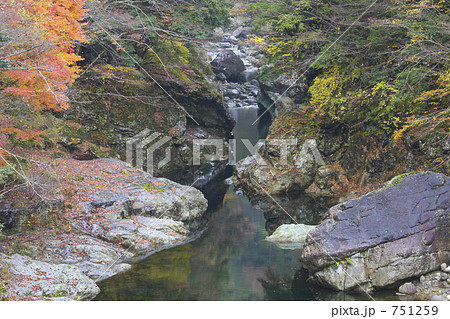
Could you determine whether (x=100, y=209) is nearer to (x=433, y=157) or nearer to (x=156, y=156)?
(x=156, y=156)

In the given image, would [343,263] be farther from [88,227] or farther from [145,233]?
[88,227]

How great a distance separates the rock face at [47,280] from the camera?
6.21m

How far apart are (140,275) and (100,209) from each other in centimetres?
265

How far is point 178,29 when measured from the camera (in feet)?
50.0

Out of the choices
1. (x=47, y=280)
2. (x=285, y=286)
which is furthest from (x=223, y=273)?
(x=47, y=280)

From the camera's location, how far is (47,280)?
6.64 m

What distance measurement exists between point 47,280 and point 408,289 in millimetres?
6152

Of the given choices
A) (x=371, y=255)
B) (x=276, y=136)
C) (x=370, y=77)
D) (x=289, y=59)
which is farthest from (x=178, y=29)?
(x=371, y=255)

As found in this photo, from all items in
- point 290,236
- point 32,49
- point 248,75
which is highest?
point 32,49

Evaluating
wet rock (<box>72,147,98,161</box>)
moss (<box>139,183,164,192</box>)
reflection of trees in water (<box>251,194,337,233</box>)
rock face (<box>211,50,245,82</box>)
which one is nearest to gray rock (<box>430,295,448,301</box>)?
reflection of trees in water (<box>251,194,337,233</box>)

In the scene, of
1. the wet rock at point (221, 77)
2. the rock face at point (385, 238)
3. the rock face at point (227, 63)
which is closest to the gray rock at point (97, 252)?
the rock face at point (385, 238)

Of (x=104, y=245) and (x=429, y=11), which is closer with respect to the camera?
(x=104, y=245)

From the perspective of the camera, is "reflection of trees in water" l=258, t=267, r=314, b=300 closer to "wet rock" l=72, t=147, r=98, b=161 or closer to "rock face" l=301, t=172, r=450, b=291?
"rock face" l=301, t=172, r=450, b=291

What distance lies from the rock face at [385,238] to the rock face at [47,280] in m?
4.16
